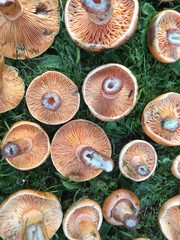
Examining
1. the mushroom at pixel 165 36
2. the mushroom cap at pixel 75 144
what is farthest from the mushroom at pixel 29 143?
the mushroom at pixel 165 36

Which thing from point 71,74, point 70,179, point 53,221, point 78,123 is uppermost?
point 71,74

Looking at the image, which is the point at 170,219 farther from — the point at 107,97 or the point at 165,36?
the point at 165,36

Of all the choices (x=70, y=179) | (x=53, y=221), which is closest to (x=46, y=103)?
(x=70, y=179)

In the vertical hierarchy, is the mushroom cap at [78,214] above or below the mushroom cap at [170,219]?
above

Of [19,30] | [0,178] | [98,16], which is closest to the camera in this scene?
[98,16]

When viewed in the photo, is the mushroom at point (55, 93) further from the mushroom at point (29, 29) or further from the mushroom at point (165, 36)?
the mushroom at point (165, 36)

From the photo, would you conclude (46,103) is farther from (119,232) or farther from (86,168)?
(119,232)

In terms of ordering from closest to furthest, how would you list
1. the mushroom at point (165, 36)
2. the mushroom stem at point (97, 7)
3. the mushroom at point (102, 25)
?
the mushroom stem at point (97, 7), the mushroom at point (102, 25), the mushroom at point (165, 36)
